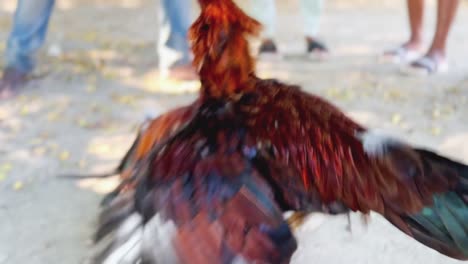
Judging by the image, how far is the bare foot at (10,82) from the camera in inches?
134

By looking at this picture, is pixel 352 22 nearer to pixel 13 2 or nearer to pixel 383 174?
pixel 13 2

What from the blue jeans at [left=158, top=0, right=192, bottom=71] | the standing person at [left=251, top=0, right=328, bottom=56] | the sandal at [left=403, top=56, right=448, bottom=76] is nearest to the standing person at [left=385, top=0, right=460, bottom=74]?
the sandal at [left=403, top=56, right=448, bottom=76]

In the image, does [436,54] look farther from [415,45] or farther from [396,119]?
[396,119]

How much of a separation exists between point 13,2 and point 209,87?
4461 mm

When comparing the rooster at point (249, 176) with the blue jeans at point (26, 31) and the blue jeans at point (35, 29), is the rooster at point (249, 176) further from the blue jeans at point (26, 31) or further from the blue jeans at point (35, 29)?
the blue jeans at point (26, 31)

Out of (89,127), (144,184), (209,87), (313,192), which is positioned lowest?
(89,127)

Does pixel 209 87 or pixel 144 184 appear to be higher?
pixel 209 87

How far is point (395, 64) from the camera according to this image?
3.99 metres

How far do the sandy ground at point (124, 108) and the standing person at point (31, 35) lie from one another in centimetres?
11

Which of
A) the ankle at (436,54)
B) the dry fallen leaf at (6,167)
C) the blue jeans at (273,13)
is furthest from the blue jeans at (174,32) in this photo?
the ankle at (436,54)

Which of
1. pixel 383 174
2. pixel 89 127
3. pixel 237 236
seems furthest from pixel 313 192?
pixel 89 127

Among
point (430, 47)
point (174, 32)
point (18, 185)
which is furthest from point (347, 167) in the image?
point (430, 47)

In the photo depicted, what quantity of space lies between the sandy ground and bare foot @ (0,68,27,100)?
0.07 m

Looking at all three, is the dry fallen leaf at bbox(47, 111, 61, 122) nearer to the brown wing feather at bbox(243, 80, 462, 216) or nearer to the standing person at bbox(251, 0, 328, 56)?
the standing person at bbox(251, 0, 328, 56)
